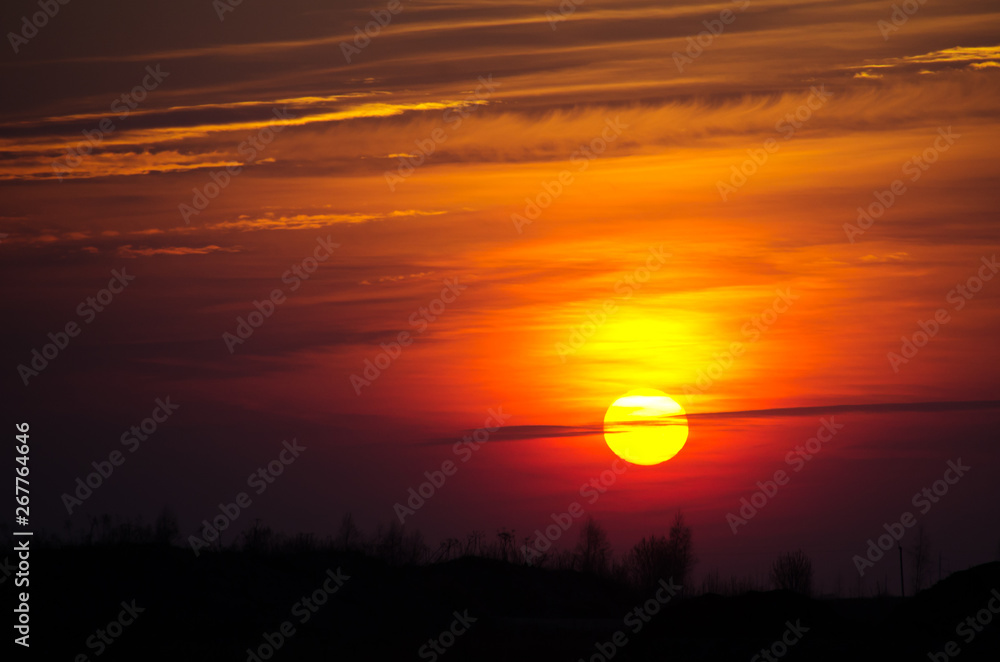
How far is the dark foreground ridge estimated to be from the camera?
32.1 meters

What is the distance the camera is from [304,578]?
1817 inches

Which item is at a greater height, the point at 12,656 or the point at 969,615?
the point at 969,615

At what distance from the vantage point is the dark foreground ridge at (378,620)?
3206cm

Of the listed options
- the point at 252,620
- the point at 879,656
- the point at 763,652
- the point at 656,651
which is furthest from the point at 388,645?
the point at 879,656

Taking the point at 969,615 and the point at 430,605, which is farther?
the point at 430,605

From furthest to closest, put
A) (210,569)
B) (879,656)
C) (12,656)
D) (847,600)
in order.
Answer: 1. (847,600)
2. (210,569)
3. (12,656)
4. (879,656)

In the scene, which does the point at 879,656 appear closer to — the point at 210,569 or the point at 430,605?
the point at 430,605

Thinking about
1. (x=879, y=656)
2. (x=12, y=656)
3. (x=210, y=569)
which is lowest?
(x=12, y=656)

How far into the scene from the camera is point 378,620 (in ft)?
146

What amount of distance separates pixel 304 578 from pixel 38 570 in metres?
10.9

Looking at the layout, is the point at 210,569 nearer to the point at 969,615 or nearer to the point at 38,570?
the point at 38,570

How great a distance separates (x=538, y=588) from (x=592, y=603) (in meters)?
2.85

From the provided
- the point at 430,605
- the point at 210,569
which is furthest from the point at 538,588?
the point at 210,569

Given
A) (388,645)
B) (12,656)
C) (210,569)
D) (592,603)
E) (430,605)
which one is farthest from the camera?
(592,603)
